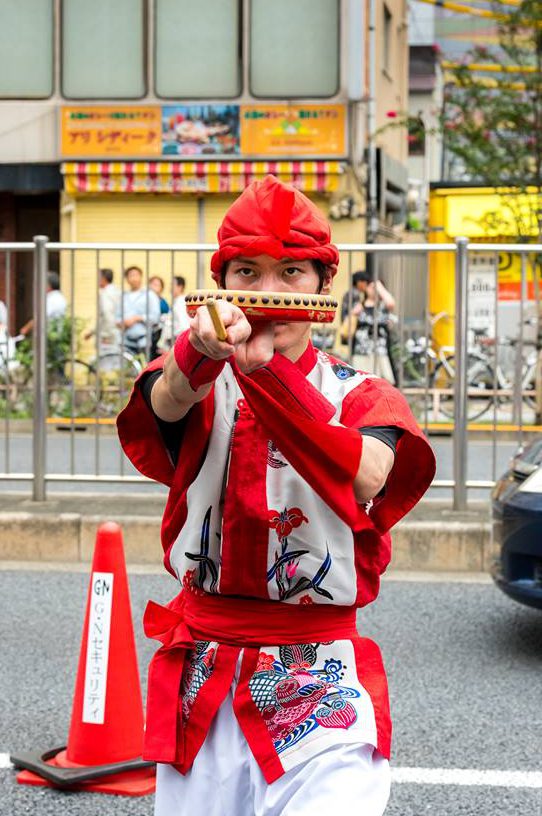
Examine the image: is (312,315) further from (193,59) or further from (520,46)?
(193,59)

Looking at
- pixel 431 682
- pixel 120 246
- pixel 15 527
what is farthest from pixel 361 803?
pixel 120 246

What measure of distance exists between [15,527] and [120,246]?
1768 millimetres

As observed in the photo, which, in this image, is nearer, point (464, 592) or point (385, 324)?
point (464, 592)

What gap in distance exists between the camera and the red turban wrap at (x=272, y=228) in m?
2.51

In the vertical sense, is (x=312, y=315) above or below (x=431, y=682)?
above

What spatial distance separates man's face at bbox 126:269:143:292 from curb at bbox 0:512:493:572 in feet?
4.56

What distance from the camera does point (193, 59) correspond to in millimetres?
21141

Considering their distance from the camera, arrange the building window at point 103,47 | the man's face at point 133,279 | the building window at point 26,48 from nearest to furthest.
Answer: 1. the man's face at point 133,279
2. the building window at point 103,47
3. the building window at point 26,48

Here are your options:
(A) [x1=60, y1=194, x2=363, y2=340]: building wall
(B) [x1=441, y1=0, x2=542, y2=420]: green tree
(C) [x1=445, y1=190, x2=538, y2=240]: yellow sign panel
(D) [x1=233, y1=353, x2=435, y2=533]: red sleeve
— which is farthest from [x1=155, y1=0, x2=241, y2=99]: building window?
(D) [x1=233, y1=353, x2=435, y2=533]: red sleeve

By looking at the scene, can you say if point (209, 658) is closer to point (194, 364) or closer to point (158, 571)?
point (194, 364)

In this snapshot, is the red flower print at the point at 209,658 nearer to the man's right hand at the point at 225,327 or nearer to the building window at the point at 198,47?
the man's right hand at the point at 225,327

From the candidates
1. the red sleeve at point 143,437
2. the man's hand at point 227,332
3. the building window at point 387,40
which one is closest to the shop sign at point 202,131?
the building window at point 387,40

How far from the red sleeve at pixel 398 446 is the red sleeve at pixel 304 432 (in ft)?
0.56

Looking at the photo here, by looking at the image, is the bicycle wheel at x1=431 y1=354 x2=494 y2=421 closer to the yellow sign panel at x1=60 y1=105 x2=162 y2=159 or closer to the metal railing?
the metal railing
